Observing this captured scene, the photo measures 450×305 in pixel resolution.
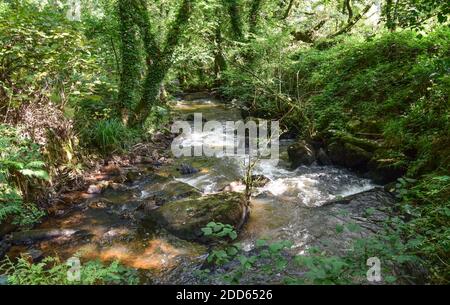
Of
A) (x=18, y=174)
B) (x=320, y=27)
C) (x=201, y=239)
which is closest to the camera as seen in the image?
(x=201, y=239)

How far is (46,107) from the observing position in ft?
23.2

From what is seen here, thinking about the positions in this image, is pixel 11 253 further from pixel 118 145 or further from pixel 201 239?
pixel 118 145

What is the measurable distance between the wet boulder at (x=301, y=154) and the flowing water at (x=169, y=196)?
0.21m

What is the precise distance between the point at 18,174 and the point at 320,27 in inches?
734

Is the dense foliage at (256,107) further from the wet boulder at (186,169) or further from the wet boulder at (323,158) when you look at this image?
the wet boulder at (186,169)

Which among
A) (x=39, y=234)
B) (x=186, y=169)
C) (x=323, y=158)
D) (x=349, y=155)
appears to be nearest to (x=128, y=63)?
(x=186, y=169)

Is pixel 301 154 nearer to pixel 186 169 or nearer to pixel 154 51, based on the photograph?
pixel 186 169

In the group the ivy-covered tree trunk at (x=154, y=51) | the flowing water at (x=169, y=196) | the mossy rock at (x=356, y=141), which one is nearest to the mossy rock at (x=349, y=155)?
the mossy rock at (x=356, y=141)

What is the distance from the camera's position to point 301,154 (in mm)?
9125

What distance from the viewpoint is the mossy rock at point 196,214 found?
5.69 metres

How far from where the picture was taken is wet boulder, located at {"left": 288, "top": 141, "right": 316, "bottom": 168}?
29.7 ft

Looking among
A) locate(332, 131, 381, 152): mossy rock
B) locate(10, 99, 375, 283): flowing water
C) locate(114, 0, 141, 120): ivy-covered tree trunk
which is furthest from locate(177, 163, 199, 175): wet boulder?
locate(332, 131, 381, 152): mossy rock

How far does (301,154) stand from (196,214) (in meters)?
4.23

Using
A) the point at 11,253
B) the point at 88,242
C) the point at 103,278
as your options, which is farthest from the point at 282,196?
the point at 11,253
